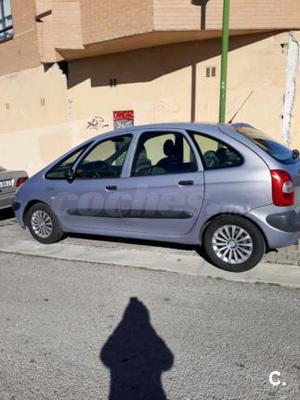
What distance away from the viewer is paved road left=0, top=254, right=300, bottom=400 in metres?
2.56

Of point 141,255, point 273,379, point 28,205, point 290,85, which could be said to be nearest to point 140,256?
point 141,255

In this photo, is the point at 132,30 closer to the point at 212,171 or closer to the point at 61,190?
the point at 61,190

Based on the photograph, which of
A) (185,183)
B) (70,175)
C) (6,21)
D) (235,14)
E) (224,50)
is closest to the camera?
(185,183)

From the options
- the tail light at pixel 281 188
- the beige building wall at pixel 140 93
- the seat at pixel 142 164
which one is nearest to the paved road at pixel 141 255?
the tail light at pixel 281 188

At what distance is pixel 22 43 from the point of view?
11.7 metres

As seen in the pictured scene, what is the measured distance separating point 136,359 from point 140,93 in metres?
8.12

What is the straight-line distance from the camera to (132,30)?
28.0 ft

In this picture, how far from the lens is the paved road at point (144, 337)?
2562 mm

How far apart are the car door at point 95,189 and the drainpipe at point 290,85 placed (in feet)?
15.9

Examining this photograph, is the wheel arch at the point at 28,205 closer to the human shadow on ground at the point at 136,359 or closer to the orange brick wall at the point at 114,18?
the human shadow on ground at the point at 136,359

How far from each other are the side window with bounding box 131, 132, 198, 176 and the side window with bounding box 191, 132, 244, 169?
13 cm

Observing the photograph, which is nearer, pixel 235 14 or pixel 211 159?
pixel 211 159

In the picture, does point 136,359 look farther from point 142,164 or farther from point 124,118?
point 124,118

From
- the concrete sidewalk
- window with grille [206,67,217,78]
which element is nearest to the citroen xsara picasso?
the concrete sidewalk
